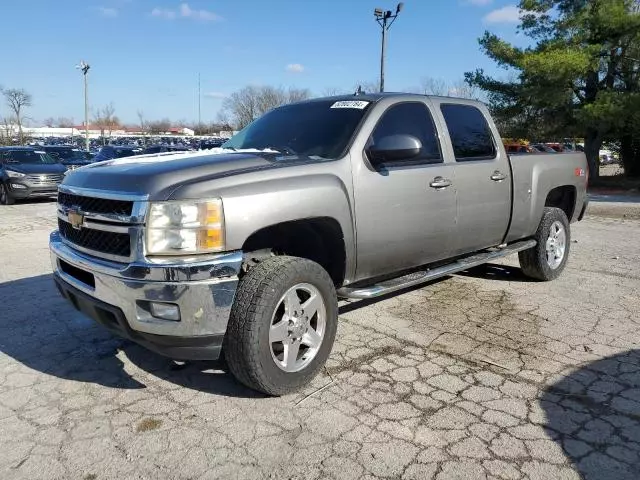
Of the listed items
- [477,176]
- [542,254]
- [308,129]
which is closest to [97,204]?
[308,129]

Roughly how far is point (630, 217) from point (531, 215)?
28.4 ft

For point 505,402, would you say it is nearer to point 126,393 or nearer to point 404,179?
point 404,179

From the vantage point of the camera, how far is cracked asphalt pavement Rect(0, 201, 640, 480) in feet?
8.59

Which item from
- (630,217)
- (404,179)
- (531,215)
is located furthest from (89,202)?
(630,217)

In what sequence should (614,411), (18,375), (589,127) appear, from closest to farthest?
(614,411), (18,375), (589,127)

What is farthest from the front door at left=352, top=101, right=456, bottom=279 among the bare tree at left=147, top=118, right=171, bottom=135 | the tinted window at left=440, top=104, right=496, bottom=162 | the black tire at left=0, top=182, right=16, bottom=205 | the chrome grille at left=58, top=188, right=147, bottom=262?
the bare tree at left=147, top=118, right=171, bottom=135

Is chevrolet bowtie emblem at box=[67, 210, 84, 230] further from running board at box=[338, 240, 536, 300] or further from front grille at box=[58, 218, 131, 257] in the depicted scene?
running board at box=[338, 240, 536, 300]

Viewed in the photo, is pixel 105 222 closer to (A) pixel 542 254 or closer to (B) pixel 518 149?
(A) pixel 542 254

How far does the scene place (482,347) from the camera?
4.09 m

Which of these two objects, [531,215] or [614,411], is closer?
[614,411]

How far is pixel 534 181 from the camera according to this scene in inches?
212

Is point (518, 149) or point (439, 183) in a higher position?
point (518, 149)

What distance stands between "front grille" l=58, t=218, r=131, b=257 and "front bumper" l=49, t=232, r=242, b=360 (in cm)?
8

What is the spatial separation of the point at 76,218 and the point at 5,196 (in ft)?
44.4
